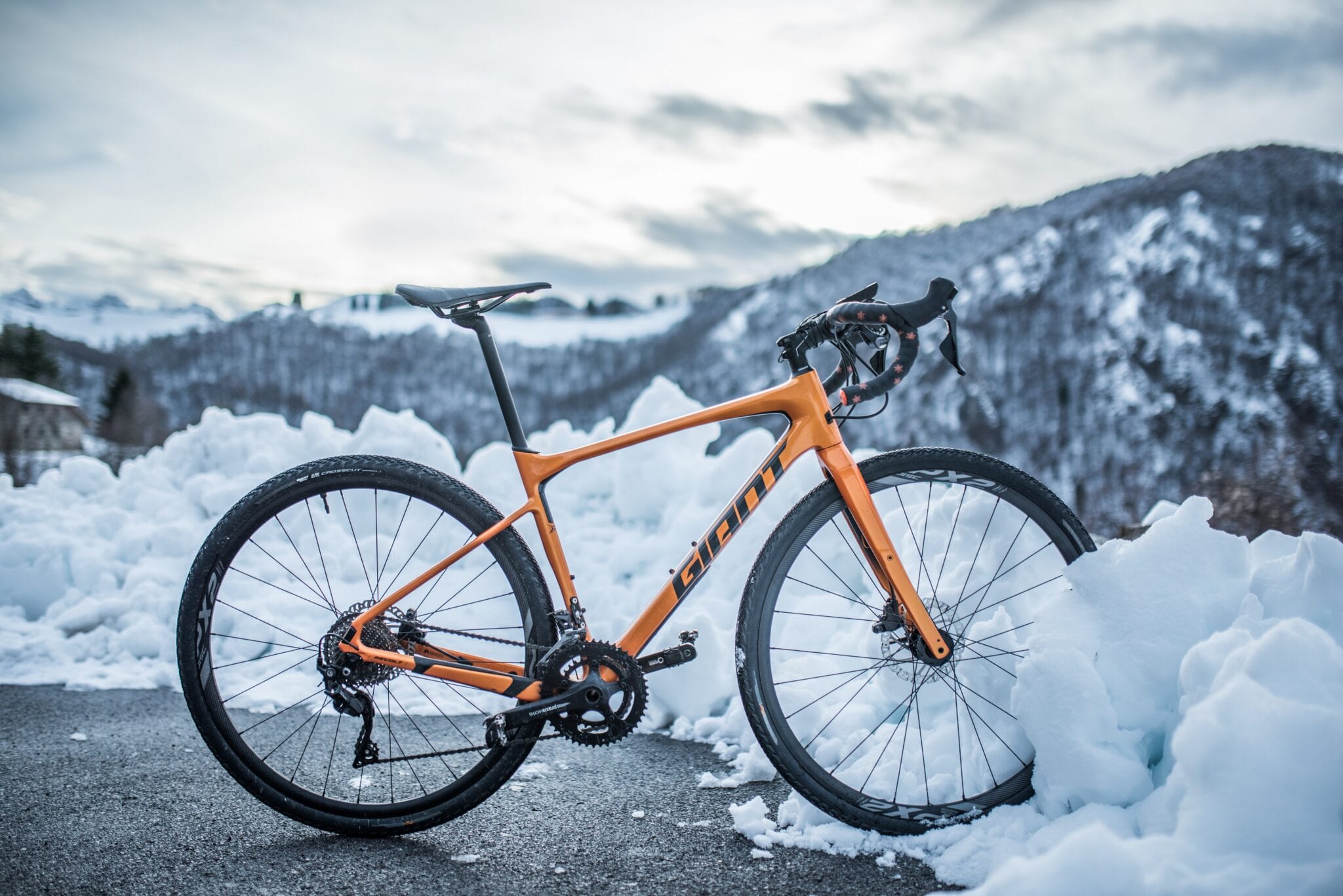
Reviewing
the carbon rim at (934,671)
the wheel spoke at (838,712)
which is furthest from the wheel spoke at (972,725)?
the wheel spoke at (838,712)

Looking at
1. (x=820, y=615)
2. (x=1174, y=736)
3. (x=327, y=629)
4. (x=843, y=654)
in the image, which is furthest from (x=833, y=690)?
(x=327, y=629)

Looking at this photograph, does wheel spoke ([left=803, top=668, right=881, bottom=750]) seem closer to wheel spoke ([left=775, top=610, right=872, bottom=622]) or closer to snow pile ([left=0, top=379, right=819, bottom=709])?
wheel spoke ([left=775, top=610, right=872, bottom=622])

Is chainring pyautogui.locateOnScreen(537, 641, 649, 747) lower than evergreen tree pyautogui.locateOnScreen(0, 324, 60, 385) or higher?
lower

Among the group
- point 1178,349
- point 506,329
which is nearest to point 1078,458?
point 1178,349

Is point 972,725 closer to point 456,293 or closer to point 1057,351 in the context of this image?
point 456,293

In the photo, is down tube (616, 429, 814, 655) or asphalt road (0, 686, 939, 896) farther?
down tube (616, 429, 814, 655)

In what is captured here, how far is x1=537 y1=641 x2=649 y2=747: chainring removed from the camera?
83.0 inches

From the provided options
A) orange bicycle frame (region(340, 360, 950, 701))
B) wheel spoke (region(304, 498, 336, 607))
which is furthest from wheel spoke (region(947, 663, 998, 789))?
wheel spoke (region(304, 498, 336, 607))

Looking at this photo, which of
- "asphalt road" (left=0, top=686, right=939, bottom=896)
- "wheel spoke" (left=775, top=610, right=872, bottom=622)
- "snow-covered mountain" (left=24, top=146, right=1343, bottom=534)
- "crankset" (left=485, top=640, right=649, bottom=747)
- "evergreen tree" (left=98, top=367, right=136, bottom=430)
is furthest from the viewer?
"snow-covered mountain" (left=24, top=146, right=1343, bottom=534)

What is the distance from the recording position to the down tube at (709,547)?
86.6 inches

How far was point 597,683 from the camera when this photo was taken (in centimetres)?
211

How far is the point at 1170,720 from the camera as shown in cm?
191

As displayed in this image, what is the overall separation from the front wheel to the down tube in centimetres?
12

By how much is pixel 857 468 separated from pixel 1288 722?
1.10m
